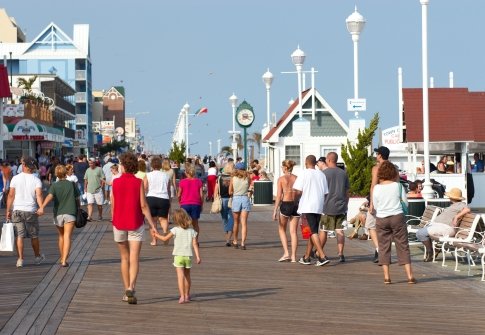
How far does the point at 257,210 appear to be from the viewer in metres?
39.2

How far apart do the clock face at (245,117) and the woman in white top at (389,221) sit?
32959 mm

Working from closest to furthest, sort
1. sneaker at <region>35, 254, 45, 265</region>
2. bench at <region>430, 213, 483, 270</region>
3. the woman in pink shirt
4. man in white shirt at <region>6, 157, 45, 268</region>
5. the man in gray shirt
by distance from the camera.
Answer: bench at <region>430, 213, 483, 270</region>, man in white shirt at <region>6, 157, 45, 268</region>, sneaker at <region>35, 254, 45, 265</region>, the man in gray shirt, the woman in pink shirt

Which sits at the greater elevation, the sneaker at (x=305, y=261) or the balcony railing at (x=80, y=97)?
the balcony railing at (x=80, y=97)

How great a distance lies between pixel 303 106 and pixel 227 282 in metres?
35.5

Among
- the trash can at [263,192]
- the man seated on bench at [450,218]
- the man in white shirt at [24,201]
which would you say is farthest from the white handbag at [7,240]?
the trash can at [263,192]

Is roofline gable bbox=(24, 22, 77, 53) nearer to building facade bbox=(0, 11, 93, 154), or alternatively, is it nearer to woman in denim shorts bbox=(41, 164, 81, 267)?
building facade bbox=(0, 11, 93, 154)

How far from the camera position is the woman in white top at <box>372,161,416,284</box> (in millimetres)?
16047

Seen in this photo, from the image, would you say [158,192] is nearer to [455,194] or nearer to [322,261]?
[322,261]

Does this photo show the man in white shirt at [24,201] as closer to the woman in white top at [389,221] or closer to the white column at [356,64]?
the woman in white top at [389,221]

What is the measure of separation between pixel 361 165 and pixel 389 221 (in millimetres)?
14498

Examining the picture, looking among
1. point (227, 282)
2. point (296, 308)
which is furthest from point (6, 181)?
point (296, 308)

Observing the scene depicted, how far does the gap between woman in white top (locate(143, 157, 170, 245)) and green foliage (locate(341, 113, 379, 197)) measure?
831cm

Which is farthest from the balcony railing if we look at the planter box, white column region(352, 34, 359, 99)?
the planter box

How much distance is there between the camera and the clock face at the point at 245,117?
161 feet
